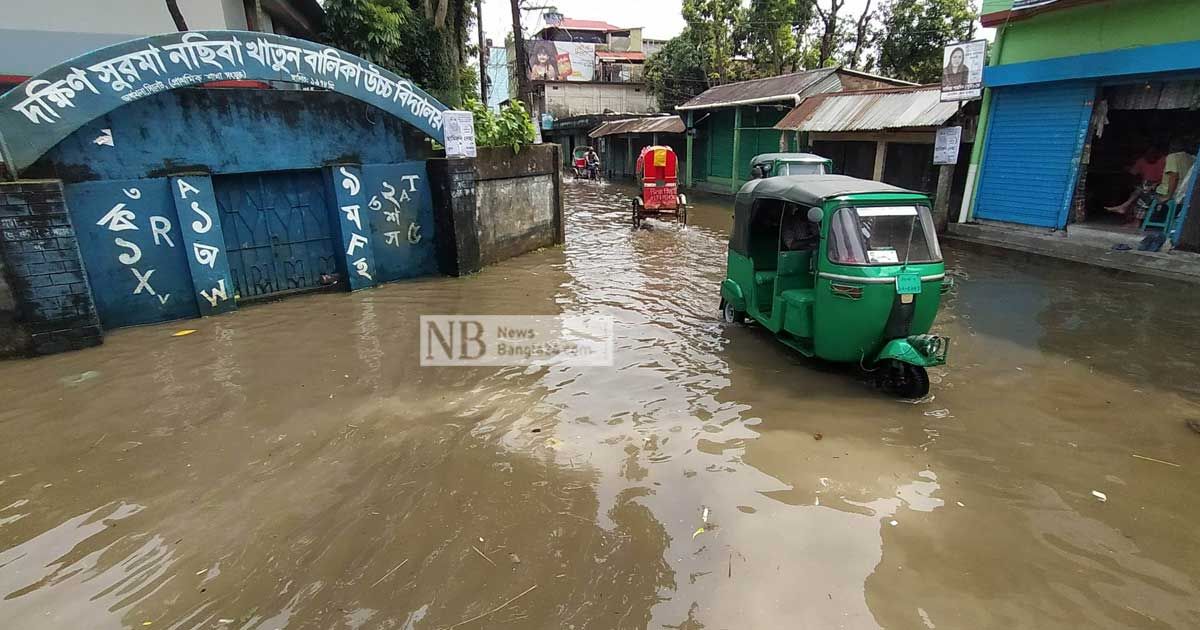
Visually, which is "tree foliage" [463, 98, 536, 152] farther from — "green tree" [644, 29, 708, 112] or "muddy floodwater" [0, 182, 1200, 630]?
"green tree" [644, 29, 708, 112]

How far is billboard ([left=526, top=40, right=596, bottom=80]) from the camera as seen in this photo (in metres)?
48.3

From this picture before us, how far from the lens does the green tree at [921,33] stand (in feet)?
80.7

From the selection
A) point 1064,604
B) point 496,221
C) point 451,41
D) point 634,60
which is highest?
point 634,60

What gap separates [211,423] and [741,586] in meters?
4.70

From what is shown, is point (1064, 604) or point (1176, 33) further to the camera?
point (1176, 33)

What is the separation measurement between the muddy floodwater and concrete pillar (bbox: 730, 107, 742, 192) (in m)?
16.7

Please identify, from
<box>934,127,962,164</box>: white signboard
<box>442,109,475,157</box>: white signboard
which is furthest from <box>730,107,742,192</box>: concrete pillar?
<box>442,109,475,157</box>: white signboard

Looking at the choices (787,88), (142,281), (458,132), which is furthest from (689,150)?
(142,281)

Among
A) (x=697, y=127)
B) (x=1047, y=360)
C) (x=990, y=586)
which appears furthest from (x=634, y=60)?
(x=990, y=586)

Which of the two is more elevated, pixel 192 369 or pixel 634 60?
pixel 634 60

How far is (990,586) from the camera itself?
3.29m

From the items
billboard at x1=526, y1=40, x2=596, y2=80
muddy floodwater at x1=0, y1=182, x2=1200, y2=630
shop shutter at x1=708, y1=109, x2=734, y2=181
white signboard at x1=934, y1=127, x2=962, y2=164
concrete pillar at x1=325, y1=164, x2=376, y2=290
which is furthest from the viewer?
billboard at x1=526, y1=40, x2=596, y2=80

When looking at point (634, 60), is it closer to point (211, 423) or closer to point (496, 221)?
point (496, 221)

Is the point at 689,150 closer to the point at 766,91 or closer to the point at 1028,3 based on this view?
the point at 766,91
